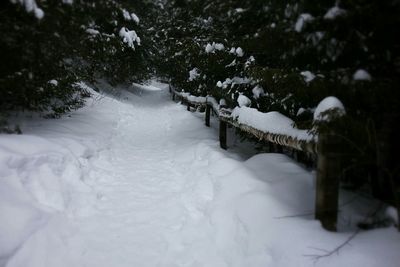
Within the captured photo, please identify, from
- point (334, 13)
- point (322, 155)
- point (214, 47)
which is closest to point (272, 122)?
point (322, 155)

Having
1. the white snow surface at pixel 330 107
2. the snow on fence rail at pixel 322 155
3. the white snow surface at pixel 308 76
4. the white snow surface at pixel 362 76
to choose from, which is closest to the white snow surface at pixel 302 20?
the white snow surface at pixel 308 76

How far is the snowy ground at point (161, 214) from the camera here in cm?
373

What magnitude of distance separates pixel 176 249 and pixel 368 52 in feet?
11.4

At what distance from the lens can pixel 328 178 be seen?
3625 millimetres

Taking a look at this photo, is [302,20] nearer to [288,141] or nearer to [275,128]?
[288,141]

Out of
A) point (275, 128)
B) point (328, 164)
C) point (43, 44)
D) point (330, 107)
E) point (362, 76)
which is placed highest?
point (43, 44)

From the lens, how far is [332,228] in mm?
3725

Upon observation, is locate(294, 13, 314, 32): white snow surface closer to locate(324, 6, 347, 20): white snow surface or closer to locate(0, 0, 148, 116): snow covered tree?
locate(324, 6, 347, 20): white snow surface

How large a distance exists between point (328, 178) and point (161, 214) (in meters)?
2.89

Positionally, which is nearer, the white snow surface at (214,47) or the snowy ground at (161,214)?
the snowy ground at (161,214)

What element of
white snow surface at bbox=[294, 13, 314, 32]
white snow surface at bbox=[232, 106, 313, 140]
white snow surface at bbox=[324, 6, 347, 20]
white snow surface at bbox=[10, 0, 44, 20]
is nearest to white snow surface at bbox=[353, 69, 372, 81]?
white snow surface at bbox=[324, 6, 347, 20]

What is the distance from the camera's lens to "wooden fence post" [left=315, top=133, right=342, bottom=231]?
3.56m

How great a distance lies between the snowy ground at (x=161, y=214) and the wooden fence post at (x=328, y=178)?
18 cm

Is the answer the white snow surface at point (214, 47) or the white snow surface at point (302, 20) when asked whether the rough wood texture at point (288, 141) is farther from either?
the white snow surface at point (214, 47)
